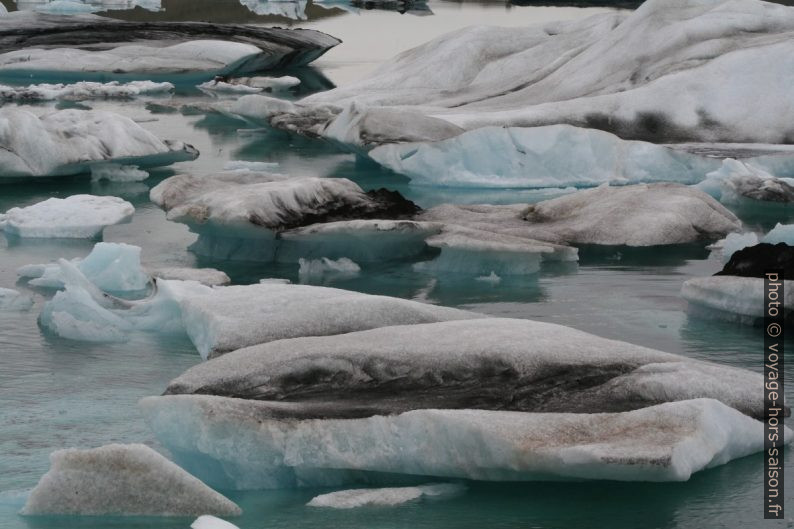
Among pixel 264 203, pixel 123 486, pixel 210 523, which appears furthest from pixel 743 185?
pixel 210 523

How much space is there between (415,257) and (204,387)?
4383 millimetres

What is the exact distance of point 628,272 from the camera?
9352 mm

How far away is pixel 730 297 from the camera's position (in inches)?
306

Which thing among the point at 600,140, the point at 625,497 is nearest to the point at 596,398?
the point at 625,497

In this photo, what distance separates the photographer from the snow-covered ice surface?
7625mm

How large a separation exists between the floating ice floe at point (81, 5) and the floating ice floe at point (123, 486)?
33.0m

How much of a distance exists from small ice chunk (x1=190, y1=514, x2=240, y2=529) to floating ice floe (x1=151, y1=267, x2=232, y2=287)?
4.41 m

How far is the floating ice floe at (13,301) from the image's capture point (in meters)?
8.18

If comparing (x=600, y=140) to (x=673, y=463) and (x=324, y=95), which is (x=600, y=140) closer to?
(x=324, y=95)

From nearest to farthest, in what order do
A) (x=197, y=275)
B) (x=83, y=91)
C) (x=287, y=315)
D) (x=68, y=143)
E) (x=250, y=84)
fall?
(x=287, y=315) < (x=197, y=275) < (x=68, y=143) < (x=83, y=91) < (x=250, y=84)

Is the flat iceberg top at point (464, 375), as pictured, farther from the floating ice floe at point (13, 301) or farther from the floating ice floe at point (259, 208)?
the floating ice floe at point (259, 208)

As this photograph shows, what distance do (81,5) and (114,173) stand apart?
2523cm

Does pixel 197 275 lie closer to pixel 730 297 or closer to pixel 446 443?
pixel 730 297

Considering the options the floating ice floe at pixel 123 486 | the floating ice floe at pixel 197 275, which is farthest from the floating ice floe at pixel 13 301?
the floating ice floe at pixel 123 486
